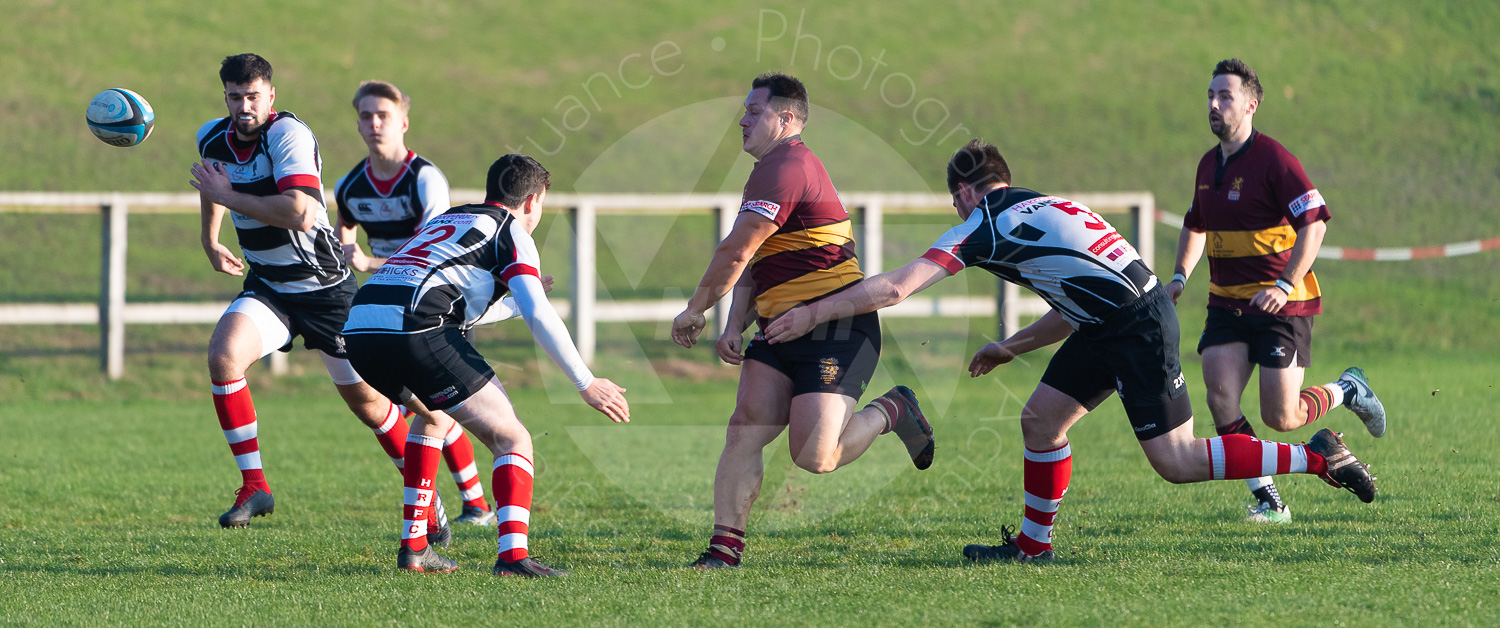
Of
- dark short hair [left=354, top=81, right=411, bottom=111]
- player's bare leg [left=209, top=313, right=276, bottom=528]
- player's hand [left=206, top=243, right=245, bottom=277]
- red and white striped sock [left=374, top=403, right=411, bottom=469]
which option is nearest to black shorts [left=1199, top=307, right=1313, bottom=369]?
red and white striped sock [left=374, top=403, right=411, bottom=469]

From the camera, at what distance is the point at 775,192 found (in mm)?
5227

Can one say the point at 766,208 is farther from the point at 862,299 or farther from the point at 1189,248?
the point at 1189,248

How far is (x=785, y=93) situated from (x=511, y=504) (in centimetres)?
204

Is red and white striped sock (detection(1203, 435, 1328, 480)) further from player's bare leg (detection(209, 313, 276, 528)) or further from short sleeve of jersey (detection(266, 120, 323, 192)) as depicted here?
player's bare leg (detection(209, 313, 276, 528))

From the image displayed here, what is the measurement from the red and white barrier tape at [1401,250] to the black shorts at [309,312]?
11954 millimetres

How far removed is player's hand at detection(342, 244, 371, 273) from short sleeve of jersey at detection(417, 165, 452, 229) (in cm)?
42

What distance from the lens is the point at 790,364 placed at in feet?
18.0

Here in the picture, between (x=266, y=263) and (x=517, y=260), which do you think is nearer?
(x=517, y=260)

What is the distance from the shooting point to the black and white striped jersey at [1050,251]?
4.96m

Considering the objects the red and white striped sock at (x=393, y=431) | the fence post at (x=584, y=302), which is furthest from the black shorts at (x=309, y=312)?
the fence post at (x=584, y=302)

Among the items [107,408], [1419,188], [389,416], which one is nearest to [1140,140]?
[1419,188]

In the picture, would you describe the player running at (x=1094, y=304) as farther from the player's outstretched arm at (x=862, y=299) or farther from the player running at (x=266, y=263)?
the player running at (x=266, y=263)

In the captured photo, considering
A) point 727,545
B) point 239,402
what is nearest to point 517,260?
point 727,545

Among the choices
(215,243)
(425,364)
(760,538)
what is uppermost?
(215,243)
